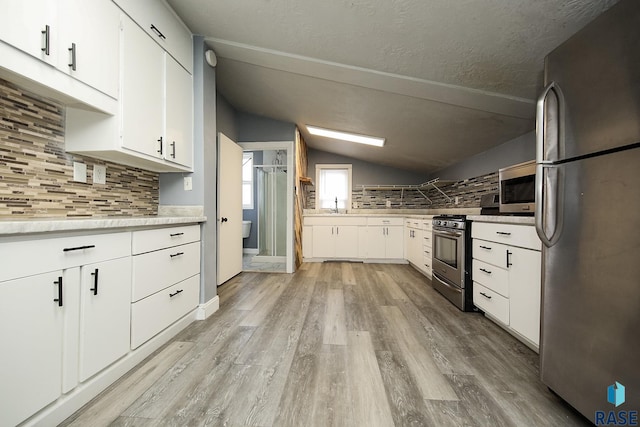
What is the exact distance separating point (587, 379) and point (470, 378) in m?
0.50

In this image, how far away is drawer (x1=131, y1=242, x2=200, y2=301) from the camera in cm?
150

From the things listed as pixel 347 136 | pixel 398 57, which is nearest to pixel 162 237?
pixel 398 57

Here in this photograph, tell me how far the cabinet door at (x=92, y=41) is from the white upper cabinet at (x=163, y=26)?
→ 0.52 feet

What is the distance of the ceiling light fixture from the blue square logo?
334 cm

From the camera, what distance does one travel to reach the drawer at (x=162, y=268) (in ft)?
4.93

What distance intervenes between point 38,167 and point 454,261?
3180mm

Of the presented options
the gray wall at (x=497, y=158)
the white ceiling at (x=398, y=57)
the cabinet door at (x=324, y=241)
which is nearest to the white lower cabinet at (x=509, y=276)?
the gray wall at (x=497, y=158)

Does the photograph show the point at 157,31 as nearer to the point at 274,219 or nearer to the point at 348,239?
the point at 274,219

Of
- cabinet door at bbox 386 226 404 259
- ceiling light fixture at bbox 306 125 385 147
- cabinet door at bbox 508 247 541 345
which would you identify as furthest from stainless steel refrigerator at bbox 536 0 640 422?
cabinet door at bbox 386 226 404 259

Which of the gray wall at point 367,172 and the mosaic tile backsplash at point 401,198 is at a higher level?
the gray wall at point 367,172

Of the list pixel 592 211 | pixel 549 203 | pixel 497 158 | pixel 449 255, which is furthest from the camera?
pixel 497 158

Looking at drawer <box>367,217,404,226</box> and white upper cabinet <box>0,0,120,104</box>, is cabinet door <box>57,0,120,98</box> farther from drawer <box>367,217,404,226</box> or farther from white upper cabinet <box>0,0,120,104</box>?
drawer <box>367,217,404,226</box>

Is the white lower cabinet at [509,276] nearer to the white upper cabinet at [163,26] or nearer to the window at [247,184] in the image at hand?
the white upper cabinet at [163,26]

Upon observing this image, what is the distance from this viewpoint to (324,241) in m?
4.71
